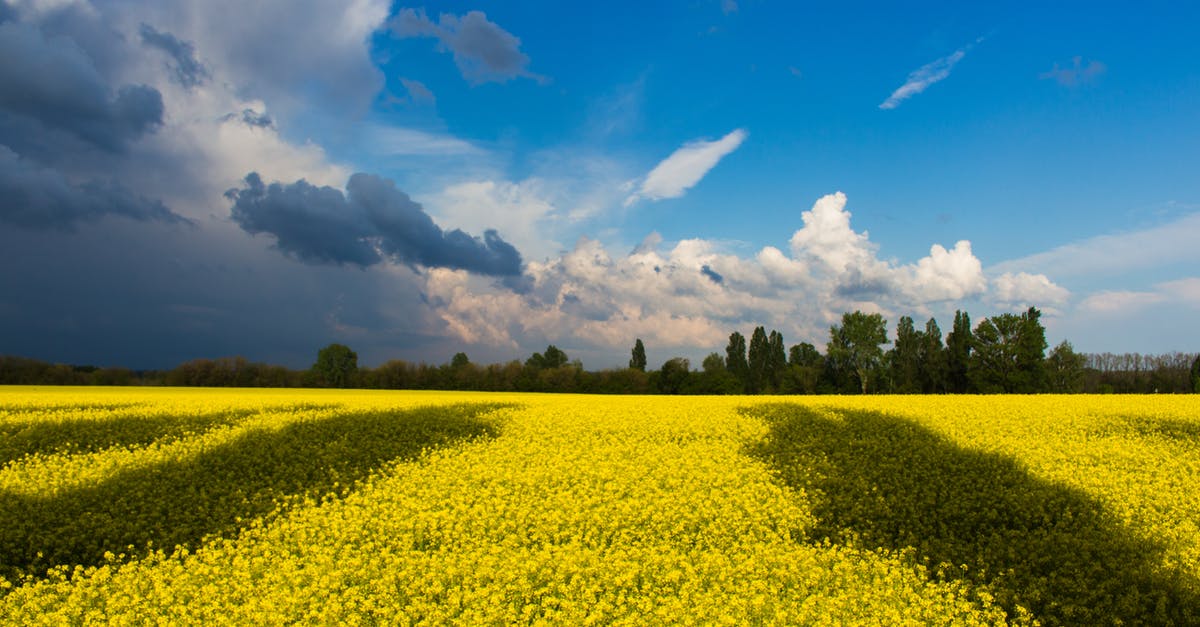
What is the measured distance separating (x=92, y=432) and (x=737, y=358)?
108m

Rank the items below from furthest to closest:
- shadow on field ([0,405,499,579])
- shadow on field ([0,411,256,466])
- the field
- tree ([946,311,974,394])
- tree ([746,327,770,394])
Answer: tree ([746,327,770,394]), tree ([946,311,974,394]), shadow on field ([0,411,256,466]), shadow on field ([0,405,499,579]), the field

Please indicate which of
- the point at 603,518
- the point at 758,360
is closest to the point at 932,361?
the point at 758,360

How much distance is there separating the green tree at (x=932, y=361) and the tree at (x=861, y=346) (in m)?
7.30

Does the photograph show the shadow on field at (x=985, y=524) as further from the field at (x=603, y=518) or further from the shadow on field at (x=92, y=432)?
the shadow on field at (x=92, y=432)

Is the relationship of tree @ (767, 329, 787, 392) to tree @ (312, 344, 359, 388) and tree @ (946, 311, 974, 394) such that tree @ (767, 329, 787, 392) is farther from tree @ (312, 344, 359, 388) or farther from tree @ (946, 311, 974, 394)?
tree @ (312, 344, 359, 388)

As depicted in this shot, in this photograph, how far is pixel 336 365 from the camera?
112 m

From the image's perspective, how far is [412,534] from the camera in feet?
60.4

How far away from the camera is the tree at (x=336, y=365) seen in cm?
10825

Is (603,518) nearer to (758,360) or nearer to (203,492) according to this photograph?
(203,492)

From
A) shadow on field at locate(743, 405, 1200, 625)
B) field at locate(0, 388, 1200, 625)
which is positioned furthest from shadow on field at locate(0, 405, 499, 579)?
shadow on field at locate(743, 405, 1200, 625)

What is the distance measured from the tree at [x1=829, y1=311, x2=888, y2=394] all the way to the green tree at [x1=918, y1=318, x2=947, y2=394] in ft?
23.9

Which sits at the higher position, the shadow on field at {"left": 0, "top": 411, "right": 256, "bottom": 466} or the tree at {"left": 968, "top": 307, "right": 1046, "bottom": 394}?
the tree at {"left": 968, "top": 307, "right": 1046, "bottom": 394}

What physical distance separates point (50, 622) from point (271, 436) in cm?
1545

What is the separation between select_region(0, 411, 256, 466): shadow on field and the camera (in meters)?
27.1
